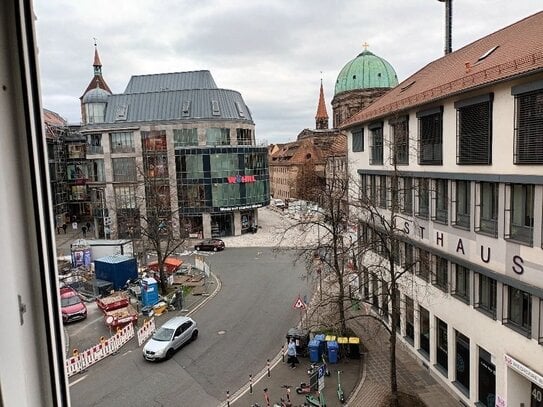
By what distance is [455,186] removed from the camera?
11648mm

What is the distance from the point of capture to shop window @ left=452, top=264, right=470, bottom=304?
11.1m

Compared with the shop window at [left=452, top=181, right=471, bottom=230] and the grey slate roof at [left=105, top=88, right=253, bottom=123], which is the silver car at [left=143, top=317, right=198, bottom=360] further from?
the grey slate roof at [left=105, top=88, right=253, bottom=123]

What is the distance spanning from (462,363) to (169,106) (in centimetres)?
3133

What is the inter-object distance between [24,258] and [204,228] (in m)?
35.5

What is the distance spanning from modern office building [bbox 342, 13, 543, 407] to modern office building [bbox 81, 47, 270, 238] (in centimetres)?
2251

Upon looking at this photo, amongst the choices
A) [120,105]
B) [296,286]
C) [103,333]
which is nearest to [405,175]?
[296,286]

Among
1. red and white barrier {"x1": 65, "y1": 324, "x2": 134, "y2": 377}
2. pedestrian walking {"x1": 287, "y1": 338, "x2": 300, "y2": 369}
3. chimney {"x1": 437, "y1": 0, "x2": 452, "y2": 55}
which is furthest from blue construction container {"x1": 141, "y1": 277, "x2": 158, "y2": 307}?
chimney {"x1": 437, "y1": 0, "x2": 452, "y2": 55}

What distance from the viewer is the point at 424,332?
13.6m

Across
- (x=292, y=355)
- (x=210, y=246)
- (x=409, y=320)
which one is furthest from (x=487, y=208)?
(x=210, y=246)

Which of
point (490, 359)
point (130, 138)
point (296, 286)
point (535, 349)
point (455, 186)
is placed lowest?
point (296, 286)

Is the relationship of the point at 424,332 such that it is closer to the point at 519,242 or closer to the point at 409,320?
the point at 409,320

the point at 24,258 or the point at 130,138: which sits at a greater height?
the point at 130,138

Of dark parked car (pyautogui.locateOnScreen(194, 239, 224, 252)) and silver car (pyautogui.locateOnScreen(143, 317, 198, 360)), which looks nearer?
silver car (pyautogui.locateOnScreen(143, 317, 198, 360))

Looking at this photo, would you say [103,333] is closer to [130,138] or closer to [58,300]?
[58,300]
